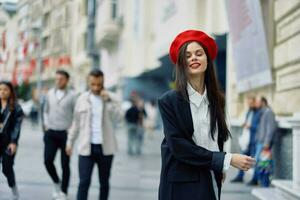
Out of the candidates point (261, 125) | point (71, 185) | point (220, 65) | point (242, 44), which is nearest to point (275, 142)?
point (261, 125)

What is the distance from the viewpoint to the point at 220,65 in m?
21.0

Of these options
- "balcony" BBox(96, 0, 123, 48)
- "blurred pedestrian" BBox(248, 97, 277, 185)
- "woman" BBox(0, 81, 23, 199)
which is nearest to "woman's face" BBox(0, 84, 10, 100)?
"woman" BBox(0, 81, 23, 199)

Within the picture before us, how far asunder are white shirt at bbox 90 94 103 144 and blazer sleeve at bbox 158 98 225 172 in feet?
10.7

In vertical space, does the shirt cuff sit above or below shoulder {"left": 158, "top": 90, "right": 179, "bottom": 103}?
below

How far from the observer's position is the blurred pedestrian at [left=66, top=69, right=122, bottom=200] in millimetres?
5897

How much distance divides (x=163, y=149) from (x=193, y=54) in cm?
53

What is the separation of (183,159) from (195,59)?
540mm

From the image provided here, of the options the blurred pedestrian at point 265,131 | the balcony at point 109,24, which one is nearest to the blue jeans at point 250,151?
the blurred pedestrian at point 265,131

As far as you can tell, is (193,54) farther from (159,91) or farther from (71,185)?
(159,91)

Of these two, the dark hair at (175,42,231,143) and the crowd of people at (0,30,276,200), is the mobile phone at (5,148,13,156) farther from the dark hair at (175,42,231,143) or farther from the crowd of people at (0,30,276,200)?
the dark hair at (175,42,231,143)

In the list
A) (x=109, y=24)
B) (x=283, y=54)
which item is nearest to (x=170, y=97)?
(x=283, y=54)

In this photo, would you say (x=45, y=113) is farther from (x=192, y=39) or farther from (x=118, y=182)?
(x=192, y=39)

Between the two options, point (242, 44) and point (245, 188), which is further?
point (242, 44)

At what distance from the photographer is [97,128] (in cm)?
603
